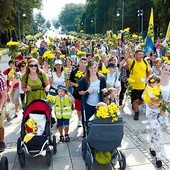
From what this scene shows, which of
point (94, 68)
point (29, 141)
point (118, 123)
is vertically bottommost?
point (29, 141)

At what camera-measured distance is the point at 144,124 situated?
8227 millimetres

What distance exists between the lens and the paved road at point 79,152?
5777mm

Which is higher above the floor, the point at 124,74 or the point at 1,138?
the point at 124,74

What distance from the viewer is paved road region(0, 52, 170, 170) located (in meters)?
5.78

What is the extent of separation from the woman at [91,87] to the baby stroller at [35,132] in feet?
2.85

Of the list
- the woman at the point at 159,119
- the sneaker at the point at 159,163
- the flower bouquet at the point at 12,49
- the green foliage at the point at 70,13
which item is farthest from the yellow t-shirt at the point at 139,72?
the green foliage at the point at 70,13

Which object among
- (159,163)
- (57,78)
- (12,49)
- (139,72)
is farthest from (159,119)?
(12,49)

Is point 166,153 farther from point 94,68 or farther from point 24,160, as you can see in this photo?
point 24,160

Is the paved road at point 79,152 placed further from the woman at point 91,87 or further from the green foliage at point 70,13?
the green foliage at point 70,13

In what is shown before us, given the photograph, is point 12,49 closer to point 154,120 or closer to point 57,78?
point 57,78

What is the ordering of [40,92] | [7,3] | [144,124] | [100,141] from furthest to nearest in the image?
[7,3] → [144,124] → [40,92] → [100,141]

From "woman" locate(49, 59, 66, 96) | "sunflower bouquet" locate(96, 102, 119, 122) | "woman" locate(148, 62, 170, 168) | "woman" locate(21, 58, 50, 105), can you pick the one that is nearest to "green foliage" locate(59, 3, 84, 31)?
"woman" locate(49, 59, 66, 96)

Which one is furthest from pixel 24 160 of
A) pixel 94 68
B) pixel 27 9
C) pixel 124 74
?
pixel 27 9

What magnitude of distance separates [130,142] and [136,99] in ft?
7.25
